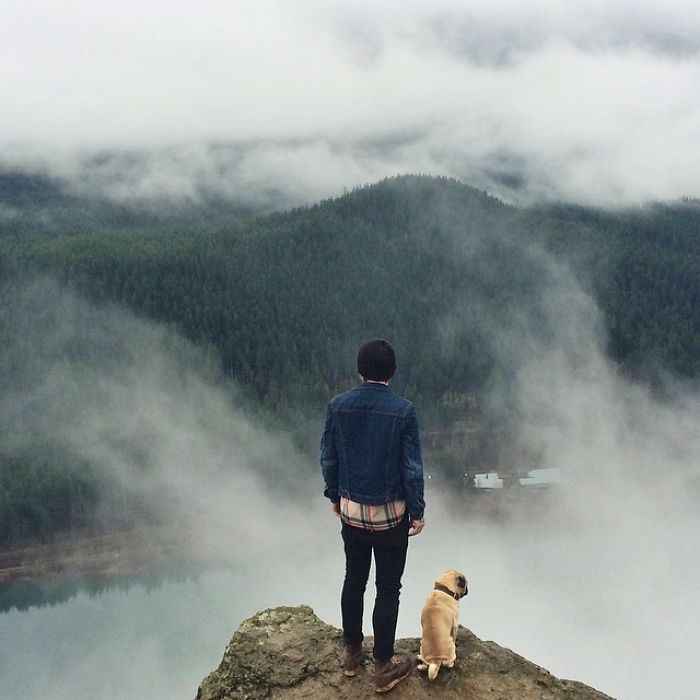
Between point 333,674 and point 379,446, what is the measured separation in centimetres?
236

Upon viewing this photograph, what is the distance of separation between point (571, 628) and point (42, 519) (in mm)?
42156

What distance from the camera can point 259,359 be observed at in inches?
3275

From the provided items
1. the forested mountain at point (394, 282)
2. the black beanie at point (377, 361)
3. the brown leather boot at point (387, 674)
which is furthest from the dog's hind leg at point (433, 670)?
the forested mountain at point (394, 282)

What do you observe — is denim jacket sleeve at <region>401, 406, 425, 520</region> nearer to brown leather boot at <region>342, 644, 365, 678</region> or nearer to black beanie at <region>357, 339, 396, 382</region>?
black beanie at <region>357, 339, 396, 382</region>

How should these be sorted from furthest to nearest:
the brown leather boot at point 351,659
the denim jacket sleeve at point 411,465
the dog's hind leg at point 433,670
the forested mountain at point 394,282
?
the forested mountain at point 394,282, the brown leather boot at point 351,659, the dog's hind leg at point 433,670, the denim jacket sleeve at point 411,465

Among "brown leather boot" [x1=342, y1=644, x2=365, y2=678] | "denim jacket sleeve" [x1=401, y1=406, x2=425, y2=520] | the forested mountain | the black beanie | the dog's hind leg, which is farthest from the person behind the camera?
the forested mountain

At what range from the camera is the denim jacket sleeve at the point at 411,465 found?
17.3ft

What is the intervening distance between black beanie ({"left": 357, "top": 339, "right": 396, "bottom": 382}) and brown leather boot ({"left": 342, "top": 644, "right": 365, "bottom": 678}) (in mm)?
2471

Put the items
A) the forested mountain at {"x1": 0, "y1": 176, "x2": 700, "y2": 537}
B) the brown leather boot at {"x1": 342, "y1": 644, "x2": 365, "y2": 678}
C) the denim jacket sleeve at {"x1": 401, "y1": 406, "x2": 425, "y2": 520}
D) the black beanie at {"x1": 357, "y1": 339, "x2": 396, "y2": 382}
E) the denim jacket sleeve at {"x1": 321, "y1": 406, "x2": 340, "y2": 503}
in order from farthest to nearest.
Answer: the forested mountain at {"x1": 0, "y1": 176, "x2": 700, "y2": 537} → the brown leather boot at {"x1": 342, "y1": 644, "x2": 365, "y2": 678} → the denim jacket sleeve at {"x1": 321, "y1": 406, "x2": 340, "y2": 503} → the black beanie at {"x1": 357, "y1": 339, "x2": 396, "y2": 382} → the denim jacket sleeve at {"x1": 401, "y1": 406, "x2": 425, "y2": 520}

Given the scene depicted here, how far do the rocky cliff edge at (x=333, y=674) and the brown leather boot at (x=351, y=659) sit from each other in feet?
0.23

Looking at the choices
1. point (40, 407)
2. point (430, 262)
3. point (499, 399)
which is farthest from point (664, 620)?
point (430, 262)

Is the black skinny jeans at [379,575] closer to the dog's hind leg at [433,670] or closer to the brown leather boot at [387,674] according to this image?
the brown leather boot at [387,674]

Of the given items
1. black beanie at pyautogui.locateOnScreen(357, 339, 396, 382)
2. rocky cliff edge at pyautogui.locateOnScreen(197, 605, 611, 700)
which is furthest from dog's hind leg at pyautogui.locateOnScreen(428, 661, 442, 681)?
black beanie at pyautogui.locateOnScreen(357, 339, 396, 382)

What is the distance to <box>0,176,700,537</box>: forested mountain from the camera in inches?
3386
